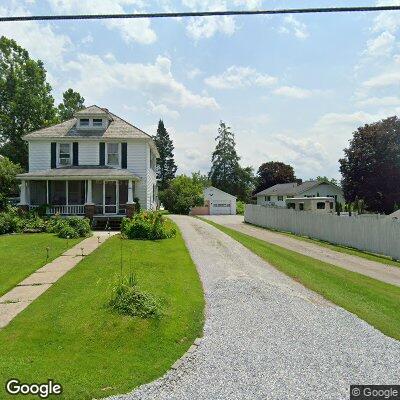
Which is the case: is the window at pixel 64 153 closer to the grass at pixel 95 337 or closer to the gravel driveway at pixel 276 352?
the grass at pixel 95 337

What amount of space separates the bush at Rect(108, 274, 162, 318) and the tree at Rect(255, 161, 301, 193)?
298 ft

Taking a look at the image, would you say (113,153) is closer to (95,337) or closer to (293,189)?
(95,337)

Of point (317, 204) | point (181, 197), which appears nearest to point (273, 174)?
point (181, 197)

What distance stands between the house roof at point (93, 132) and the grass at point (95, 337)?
65.1 feet

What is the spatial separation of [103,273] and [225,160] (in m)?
78.2

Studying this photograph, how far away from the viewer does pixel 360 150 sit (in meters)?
50.9

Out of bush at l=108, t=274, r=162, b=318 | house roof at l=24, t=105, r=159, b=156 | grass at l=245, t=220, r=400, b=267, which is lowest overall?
grass at l=245, t=220, r=400, b=267

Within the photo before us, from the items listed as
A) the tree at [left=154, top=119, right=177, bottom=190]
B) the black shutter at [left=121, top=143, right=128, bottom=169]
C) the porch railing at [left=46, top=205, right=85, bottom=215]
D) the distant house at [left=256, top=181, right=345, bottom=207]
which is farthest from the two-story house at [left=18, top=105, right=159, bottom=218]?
the tree at [left=154, top=119, right=177, bottom=190]

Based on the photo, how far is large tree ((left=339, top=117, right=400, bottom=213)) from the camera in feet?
159

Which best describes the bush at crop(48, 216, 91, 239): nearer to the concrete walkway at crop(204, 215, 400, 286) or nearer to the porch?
the porch

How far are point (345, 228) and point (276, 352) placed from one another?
64.0ft

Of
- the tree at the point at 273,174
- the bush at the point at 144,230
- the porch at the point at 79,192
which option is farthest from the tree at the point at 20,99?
the tree at the point at 273,174

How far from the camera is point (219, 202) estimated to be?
64.1m

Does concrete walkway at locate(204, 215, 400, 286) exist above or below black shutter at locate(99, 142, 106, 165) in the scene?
below
